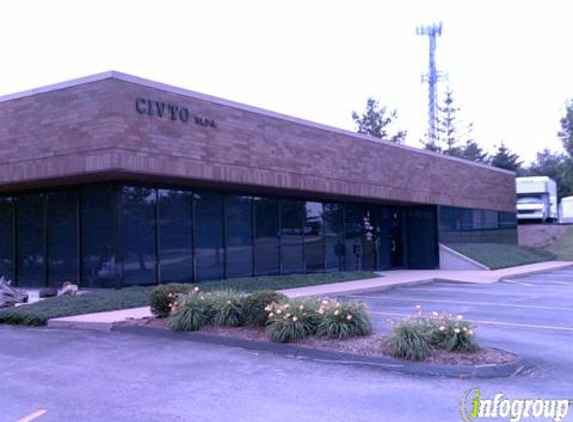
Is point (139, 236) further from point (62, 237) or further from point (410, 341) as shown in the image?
point (410, 341)

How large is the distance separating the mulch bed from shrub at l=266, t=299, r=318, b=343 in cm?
16

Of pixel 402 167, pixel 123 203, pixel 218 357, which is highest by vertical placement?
pixel 402 167

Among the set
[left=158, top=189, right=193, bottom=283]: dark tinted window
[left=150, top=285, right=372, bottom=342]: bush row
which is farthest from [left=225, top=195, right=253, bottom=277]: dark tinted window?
[left=150, top=285, right=372, bottom=342]: bush row

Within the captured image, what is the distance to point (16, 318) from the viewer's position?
551 inches

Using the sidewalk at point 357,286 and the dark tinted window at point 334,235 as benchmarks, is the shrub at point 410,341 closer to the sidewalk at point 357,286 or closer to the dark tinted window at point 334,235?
the sidewalk at point 357,286

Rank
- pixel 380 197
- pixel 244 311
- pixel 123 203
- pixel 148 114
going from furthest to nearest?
pixel 380 197, pixel 123 203, pixel 148 114, pixel 244 311

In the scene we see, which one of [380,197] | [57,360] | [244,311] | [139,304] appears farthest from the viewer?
[380,197]

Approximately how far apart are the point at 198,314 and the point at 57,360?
8.97 ft

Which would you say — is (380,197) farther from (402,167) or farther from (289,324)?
(289,324)

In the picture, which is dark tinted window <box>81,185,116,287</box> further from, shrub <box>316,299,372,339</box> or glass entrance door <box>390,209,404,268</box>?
glass entrance door <box>390,209,404,268</box>

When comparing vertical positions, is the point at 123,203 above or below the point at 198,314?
above

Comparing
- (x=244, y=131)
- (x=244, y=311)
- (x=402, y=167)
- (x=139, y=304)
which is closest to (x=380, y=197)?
(x=402, y=167)

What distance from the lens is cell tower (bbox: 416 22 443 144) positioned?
3095 inches

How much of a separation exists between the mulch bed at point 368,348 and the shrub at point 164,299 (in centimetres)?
133
